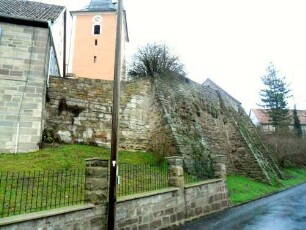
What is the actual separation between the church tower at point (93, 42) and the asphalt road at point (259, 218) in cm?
2638

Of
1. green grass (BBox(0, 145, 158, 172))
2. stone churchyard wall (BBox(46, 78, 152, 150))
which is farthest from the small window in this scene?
green grass (BBox(0, 145, 158, 172))

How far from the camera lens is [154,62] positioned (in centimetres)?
1952

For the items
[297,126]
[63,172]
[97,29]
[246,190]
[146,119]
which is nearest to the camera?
[63,172]

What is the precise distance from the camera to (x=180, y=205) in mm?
9695

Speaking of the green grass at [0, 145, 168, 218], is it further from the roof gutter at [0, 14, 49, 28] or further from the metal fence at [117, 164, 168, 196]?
the roof gutter at [0, 14, 49, 28]

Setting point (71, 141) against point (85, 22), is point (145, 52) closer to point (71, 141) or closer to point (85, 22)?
point (71, 141)

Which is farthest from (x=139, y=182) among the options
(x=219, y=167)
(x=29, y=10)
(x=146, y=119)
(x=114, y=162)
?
(x=29, y=10)

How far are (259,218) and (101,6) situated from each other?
36.4 meters

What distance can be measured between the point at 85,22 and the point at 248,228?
1391 inches

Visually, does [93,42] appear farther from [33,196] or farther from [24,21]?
[33,196]

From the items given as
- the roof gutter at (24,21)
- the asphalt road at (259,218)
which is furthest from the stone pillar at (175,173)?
the roof gutter at (24,21)

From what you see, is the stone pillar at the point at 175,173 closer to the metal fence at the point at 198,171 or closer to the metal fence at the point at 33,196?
the metal fence at the point at 198,171

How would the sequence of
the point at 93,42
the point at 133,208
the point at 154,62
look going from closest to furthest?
1. the point at 133,208
2. the point at 154,62
3. the point at 93,42

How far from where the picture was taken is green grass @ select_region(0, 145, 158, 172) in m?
10.6
